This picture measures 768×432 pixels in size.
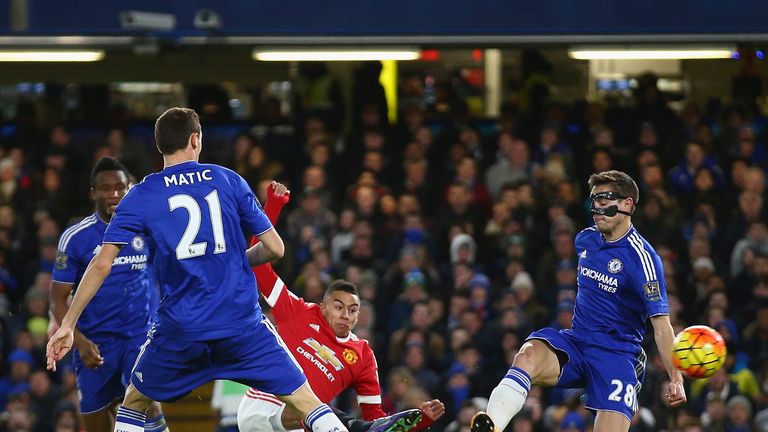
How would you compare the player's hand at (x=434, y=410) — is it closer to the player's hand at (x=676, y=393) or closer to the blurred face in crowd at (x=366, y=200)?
the player's hand at (x=676, y=393)

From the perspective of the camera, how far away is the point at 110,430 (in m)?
9.56


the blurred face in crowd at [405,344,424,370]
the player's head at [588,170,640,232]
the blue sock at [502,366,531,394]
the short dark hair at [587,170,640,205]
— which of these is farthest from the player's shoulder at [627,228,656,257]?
the blurred face in crowd at [405,344,424,370]

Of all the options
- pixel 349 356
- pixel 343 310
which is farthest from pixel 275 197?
pixel 349 356

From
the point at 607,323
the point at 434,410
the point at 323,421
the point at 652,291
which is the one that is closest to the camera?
the point at 323,421

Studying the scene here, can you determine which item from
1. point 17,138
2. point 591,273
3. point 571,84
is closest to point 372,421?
point 591,273

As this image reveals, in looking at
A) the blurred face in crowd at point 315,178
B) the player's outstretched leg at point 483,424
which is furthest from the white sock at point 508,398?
the blurred face in crowd at point 315,178

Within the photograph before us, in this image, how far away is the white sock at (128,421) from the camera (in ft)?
26.1

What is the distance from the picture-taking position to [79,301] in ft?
24.4

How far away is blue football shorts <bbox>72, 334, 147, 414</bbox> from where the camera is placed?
9.37 m

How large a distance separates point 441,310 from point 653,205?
2.47 metres

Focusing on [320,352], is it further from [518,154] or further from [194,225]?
[518,154]

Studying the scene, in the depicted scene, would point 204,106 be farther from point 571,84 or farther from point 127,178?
point 127,178

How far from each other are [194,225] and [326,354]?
2140 mm

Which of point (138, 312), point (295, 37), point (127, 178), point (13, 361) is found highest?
point (295, 37)
